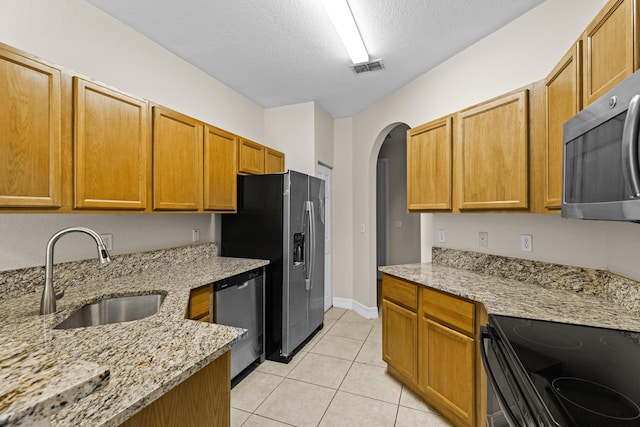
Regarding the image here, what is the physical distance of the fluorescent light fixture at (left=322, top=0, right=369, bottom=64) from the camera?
196cm

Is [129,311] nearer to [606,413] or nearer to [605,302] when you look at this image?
[606,413]

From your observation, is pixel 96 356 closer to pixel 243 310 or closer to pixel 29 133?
pixel 29 133

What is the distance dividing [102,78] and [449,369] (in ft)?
10.0

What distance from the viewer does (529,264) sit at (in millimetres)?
1985

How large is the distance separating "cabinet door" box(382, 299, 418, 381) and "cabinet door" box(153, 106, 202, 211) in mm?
1848

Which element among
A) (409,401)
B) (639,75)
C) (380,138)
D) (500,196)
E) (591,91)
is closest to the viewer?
(639,75)

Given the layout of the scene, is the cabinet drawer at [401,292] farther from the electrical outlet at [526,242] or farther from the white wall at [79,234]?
the white wall at [79,234]

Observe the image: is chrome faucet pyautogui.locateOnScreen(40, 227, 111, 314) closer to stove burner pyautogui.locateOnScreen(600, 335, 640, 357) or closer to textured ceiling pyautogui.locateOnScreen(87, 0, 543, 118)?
textured ceiling pyautogui.locateOnScreen(87, 0, 543, 118)

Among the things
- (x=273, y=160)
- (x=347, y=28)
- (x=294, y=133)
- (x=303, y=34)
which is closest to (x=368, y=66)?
(x=347, y=28)

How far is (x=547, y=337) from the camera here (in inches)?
45.3

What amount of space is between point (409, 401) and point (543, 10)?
285 cm

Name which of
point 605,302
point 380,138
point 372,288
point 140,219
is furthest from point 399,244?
point 140,219

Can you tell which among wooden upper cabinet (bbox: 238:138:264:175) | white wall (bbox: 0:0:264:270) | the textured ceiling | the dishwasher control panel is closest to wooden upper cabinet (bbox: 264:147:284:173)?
wooden upper cabinet (bbox: 238:138:264:175)

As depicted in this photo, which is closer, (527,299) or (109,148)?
(527,299)
